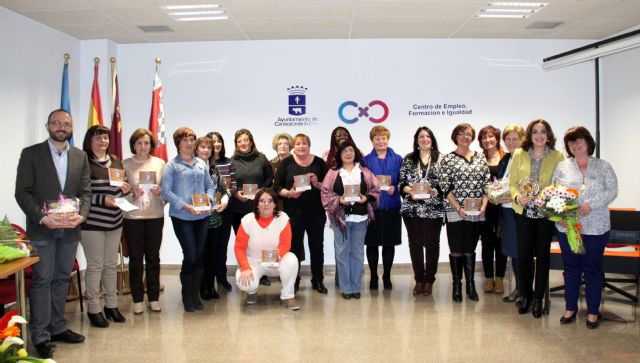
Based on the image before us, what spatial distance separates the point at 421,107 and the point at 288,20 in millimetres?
2268

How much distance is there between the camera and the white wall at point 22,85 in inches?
210

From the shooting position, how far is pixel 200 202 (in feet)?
15.3

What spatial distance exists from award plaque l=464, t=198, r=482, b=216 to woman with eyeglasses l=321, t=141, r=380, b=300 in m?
0.90

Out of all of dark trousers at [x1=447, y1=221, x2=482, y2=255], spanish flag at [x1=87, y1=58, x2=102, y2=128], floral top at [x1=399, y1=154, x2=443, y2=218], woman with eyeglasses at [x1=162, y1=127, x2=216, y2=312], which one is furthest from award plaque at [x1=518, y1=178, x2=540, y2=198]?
spanish flag at [x1=87, y1=58, x2=102, y2=128]

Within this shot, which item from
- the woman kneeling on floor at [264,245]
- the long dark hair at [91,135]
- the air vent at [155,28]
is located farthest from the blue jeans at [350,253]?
the air vent at [155,28]

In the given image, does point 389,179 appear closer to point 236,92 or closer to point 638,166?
point 236,92

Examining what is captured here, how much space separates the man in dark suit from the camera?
3699 mm

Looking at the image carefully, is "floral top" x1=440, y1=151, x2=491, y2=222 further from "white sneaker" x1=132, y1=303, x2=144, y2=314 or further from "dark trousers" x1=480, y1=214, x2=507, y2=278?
Answer: "white sneaker" x1=132, y1=303, x2=144, y2=314

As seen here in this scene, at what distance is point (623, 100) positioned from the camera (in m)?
6.74

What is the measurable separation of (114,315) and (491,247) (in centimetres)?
383

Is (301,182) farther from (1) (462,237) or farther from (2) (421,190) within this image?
(1) (462,237)

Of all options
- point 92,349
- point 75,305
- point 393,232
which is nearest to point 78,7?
point 75,305

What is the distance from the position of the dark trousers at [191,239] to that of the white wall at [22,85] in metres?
2.02

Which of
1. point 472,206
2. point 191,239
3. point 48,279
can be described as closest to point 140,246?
point 191,239
